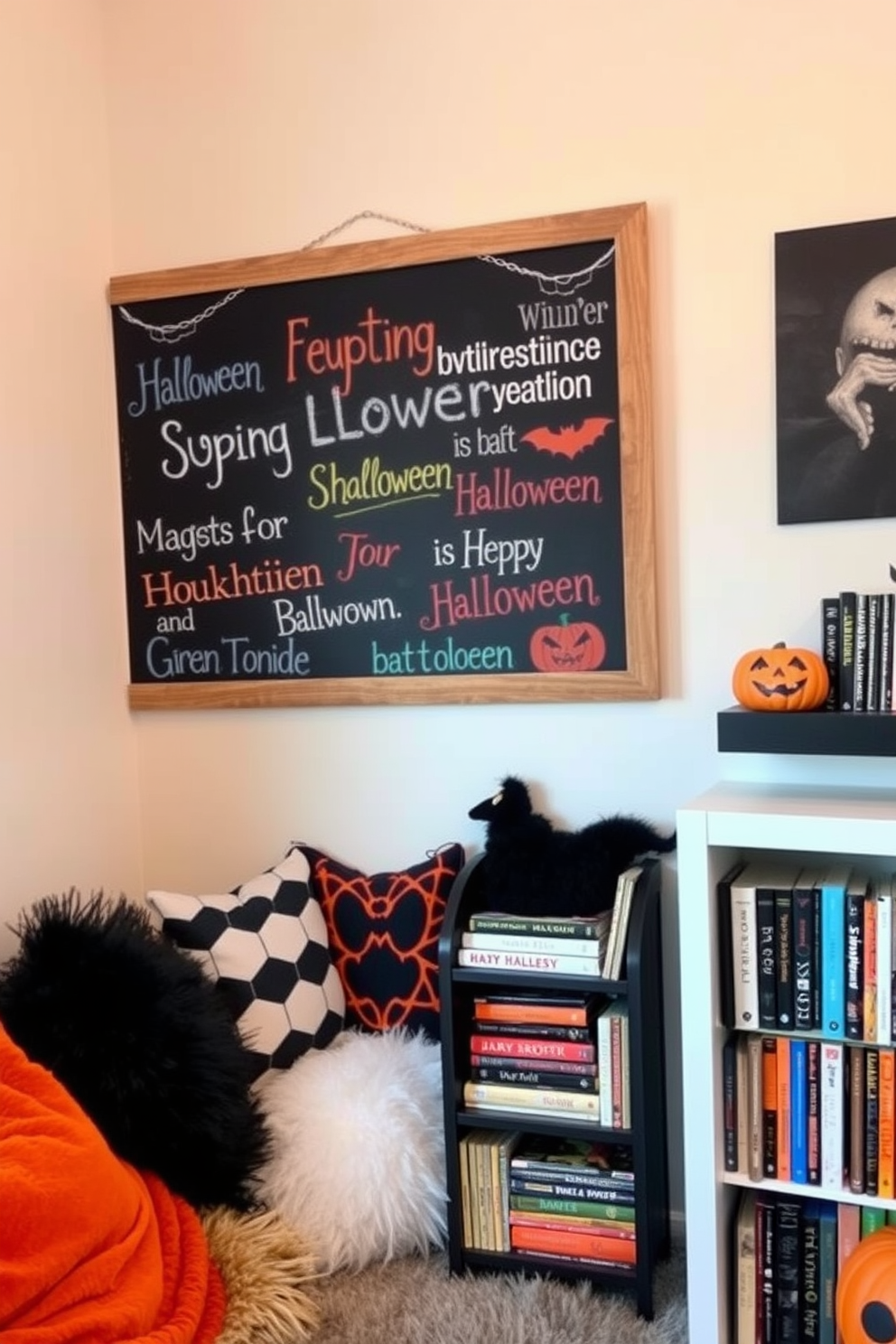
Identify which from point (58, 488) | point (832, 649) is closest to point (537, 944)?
point (832, 649)

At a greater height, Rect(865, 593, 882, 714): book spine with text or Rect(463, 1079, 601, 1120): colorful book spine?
Rect(865, 593, 882, 714): book spine with text

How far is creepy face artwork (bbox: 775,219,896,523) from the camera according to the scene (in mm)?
1826

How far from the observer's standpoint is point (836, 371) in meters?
1.86

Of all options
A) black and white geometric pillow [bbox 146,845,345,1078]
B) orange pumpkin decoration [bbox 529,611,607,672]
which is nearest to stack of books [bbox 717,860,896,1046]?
orange pumpkin decoration [bbox 529,611,607,672]

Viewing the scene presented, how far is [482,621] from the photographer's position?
2088 mm

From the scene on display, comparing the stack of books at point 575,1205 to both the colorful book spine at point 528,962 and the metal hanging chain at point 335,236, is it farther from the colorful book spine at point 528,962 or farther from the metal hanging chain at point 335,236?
the metal hanging chain at point 335,236

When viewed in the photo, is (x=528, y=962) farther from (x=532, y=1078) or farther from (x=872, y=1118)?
(x=872, y=1118)

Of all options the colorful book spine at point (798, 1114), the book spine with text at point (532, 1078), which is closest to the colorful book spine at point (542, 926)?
the book spine with text at point (532, 1078)

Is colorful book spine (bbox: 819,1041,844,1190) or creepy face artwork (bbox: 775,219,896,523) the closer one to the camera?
colorful book spine (bbox: 819,1041,844,1190)

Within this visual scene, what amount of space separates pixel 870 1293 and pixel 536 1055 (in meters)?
0.57

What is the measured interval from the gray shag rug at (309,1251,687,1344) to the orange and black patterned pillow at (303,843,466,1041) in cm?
40

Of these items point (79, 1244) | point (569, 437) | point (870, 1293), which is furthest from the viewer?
point (569, 437)

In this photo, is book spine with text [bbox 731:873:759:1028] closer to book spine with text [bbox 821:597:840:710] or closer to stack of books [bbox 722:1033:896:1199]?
stack of books [bbox 722:1033:896:1199]

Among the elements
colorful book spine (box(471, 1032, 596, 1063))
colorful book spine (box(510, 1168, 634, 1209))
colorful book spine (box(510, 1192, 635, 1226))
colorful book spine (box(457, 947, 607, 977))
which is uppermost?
colorful book spine (box(457, 947, 607, 977))
